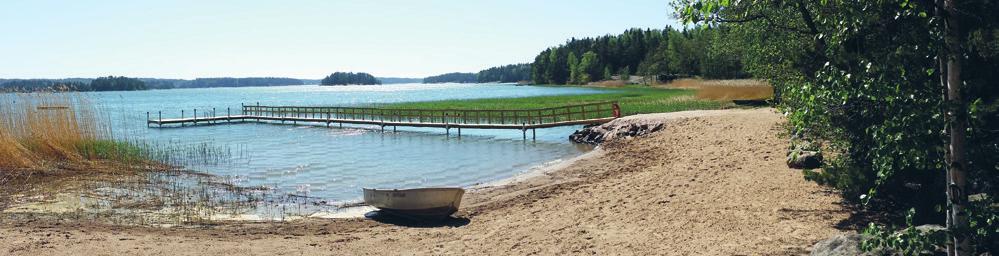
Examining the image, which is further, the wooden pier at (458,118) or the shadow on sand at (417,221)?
the wooden pier at (458,118)

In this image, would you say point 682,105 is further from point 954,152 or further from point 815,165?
point 954,152

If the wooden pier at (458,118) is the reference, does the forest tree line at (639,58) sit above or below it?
above

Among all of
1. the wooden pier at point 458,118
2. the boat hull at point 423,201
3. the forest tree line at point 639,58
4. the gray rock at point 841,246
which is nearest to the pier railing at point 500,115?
the wooden pier at point 458,118

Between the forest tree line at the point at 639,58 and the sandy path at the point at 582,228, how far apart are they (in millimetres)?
67203

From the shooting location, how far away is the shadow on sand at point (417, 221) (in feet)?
45.9

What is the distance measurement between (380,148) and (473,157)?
24.4 ft

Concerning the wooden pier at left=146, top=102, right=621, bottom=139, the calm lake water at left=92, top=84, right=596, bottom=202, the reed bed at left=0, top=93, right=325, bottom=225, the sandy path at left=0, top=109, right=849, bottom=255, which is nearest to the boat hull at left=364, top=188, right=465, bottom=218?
the sandy path at left=0, top=109, right=849, bottom=255

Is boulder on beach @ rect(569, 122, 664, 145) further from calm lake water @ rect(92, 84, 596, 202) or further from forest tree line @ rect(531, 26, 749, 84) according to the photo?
forest tree line @ rect(531, 26, 749, 84)

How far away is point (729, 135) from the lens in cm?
2470

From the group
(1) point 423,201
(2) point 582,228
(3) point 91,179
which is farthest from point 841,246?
(3) point 91,179

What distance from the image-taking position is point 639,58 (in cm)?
15562

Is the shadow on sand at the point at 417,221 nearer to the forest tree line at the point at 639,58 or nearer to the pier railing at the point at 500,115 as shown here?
the pier railing at the point at 500,115

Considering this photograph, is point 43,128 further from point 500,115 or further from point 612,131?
point 500,115

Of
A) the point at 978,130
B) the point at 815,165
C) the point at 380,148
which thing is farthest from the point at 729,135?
the point at 978,130
